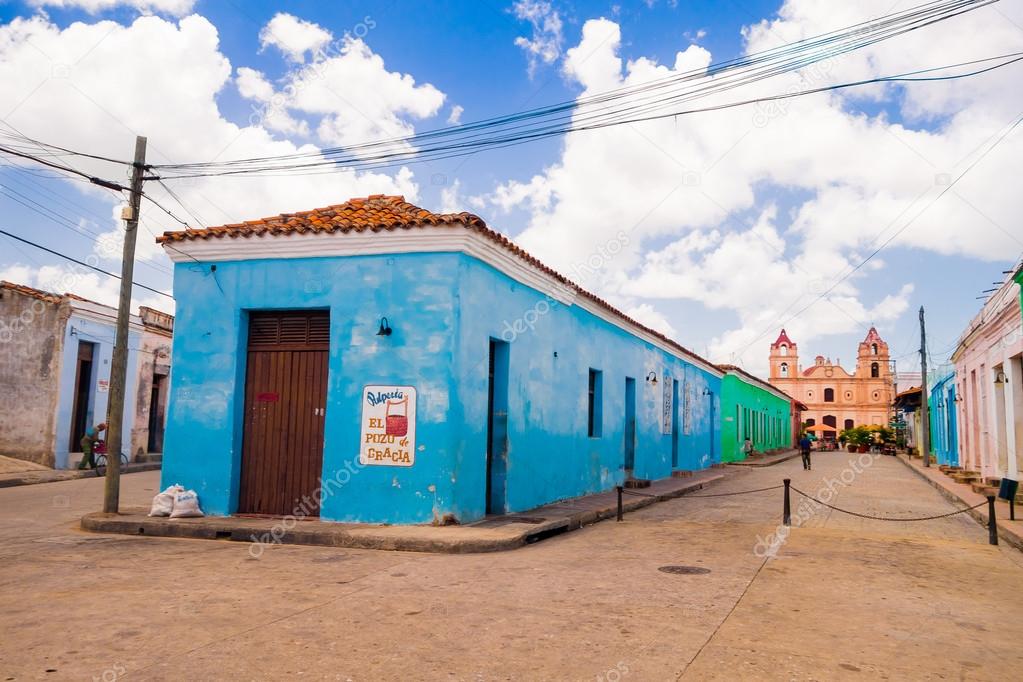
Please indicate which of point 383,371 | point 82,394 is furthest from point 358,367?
point 82,394

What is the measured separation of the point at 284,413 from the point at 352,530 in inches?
92.2

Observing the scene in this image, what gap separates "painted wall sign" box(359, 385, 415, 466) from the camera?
1012cm

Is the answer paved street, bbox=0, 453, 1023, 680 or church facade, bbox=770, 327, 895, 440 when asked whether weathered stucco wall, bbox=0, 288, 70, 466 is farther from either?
church facade, bbox=770, 327, 895, 440

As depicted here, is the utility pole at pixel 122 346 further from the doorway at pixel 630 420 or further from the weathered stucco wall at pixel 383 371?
the doorway at pixel 630 420

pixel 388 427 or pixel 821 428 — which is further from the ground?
pixel 821 428

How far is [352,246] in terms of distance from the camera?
34.8ft

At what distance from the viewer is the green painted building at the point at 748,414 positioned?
33.1 m

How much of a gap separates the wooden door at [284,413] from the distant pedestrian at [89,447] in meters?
12.5

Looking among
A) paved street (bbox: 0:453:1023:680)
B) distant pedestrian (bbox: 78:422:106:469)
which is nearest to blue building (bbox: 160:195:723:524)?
paved street (bbox: 0:453:1023:680)

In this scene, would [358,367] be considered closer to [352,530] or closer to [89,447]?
[352,530]

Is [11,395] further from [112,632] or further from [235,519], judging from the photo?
[112,632]

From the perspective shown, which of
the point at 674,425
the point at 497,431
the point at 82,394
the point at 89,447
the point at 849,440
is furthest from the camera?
the point at 849,440

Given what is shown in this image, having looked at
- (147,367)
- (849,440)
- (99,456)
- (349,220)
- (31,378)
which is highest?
(349,220)

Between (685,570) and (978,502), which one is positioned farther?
(978,502)
